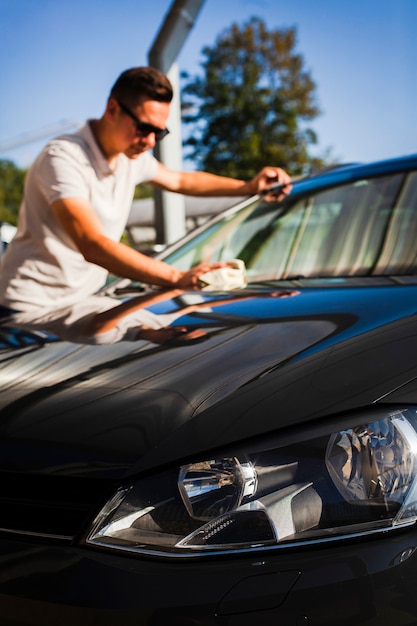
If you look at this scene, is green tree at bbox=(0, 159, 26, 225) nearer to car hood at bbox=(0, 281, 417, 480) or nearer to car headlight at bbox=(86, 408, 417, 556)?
car hood at bbox=(0, 281, 417, 480)

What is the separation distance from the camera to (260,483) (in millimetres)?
1260

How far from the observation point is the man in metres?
2.94

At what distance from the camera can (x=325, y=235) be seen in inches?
107

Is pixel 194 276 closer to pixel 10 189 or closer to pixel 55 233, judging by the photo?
pixel 55 233

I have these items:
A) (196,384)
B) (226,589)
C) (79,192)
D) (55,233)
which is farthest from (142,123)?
(226,589)

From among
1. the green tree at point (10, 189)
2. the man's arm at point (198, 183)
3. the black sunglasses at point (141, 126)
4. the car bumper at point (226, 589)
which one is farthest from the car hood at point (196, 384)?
the green tree at point (10, 189)

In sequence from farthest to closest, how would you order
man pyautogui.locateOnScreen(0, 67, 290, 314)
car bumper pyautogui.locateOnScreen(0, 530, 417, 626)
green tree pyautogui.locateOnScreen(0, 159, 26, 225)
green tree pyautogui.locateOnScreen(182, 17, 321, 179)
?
green tree pyautogui.locateOnScreen(0, 159, 26, 225), green tree pyautogui.locateOnScreen(182, 17, 321, 179), man pyautogui.locateOnScreen(0, 67, 290, 314), car bumper pyautogui.locateOnScreen(0, 530, 417, 626)

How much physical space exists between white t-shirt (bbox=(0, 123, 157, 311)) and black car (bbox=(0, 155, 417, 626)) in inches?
54.6

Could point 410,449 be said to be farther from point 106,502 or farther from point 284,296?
point 284,296

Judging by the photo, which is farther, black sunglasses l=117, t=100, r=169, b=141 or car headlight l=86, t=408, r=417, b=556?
black sunglasses l=117, t=100, r=169, b=141

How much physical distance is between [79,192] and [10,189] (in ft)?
191

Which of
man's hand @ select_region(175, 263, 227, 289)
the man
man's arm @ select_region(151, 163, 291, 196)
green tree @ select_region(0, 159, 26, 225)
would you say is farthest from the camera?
green tree @ select_region(0, 159, 26, 225)

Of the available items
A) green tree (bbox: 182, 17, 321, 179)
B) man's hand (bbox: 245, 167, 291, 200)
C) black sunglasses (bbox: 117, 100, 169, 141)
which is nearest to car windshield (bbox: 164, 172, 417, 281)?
man's hand (bbox: 245, 167, 291, 200)

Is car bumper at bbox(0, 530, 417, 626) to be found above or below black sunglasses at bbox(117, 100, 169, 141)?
below
